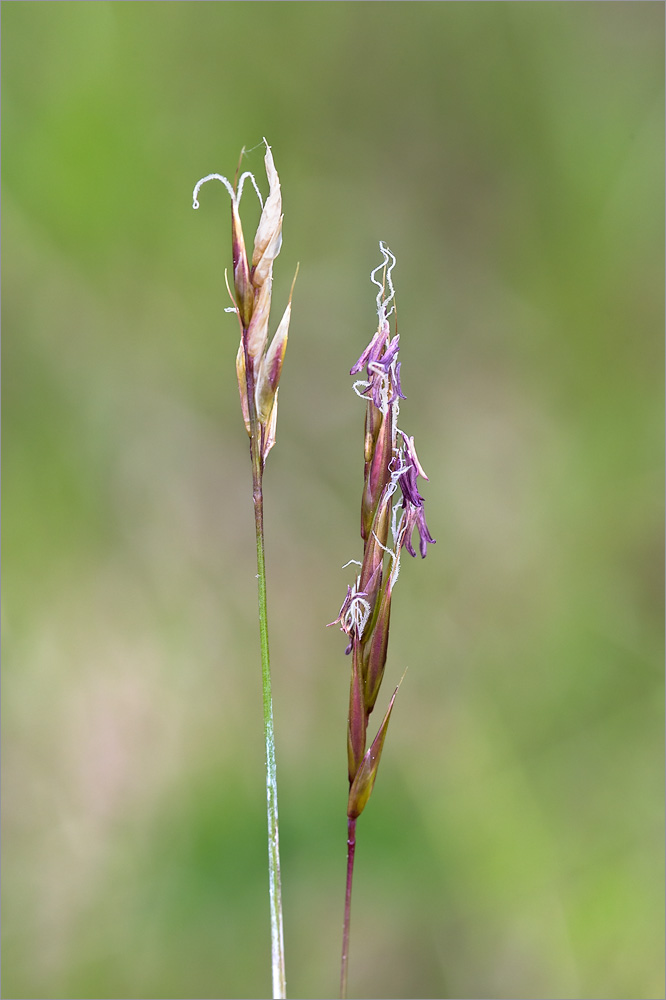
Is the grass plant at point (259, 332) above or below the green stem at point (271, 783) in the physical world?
above

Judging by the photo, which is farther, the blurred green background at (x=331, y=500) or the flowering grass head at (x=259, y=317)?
the blurred green background at (x=331, y=500)

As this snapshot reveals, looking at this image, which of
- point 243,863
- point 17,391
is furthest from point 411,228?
point 243,863

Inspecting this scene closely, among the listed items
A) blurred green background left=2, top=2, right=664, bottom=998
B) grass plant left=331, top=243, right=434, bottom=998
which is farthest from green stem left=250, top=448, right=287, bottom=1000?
blurred green background left=2, top=2, right=664, bottom=998

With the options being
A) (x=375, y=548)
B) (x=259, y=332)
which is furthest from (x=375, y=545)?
(x=259, y=332)

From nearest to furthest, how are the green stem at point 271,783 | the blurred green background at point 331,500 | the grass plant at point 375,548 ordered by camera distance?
1. the green stem at point 271,783
2. the grass plant at point 375,548
3. the blurred green background at point 331,500

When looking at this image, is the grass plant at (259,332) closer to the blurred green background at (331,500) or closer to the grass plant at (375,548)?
the grass plant at (375,548)

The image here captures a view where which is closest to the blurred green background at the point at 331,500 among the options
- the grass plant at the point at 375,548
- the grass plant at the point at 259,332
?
the grass plant at the point at 375,548

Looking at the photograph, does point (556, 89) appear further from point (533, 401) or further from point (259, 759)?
point (259, 759)

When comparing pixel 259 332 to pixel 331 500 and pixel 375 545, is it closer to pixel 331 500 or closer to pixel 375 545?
pixel 375 545

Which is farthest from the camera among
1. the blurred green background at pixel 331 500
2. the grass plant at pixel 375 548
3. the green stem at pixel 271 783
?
the blurred green background at pixel 331 500
